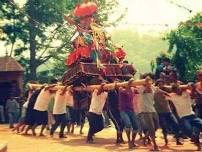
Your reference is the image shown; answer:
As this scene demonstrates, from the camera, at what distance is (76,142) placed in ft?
42.4

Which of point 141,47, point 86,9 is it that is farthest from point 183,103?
point 141,47

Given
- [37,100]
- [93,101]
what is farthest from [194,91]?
[37,100]

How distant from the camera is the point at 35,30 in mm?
33688

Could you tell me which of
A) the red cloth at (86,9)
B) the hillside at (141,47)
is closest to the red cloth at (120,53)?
the red cloth at (86,9)

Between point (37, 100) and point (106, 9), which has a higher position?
point (106, 9)

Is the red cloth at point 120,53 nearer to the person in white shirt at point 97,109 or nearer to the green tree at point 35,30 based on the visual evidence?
the person in white shirt at point 97,109

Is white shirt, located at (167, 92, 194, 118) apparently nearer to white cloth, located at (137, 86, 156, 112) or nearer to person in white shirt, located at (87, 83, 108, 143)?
white cloth, located at (137, 86, 156, 112)

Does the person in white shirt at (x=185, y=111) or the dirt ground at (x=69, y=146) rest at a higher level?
the person in white shirt at (x=185, y=111)

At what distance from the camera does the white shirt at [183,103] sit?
11172 millimetres

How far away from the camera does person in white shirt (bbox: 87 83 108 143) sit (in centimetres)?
1265

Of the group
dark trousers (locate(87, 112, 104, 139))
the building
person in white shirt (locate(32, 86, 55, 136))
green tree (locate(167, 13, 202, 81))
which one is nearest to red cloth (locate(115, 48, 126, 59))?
person in white shirt (locate(32, 86, 55, 136))

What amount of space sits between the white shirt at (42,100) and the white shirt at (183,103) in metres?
5.19

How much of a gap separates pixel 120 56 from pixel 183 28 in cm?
614

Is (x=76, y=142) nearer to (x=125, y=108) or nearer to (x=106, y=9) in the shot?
(x=125, y=108)
